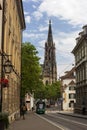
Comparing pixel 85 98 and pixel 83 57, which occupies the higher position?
pixel 83 57

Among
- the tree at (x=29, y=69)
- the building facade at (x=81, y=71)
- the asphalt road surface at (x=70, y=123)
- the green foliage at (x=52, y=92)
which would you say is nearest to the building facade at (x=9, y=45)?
the asphalt road surface at (x=70, y=123)

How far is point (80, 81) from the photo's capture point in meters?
75.9

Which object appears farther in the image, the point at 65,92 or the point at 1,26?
the point at 65,92

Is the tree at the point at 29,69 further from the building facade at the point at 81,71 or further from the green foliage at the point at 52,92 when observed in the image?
the green foliage at the point at 52,92

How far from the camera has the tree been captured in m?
71.8

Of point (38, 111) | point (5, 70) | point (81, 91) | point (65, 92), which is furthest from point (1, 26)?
point (65, 92)

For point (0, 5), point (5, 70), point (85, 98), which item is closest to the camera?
point (5, 70)

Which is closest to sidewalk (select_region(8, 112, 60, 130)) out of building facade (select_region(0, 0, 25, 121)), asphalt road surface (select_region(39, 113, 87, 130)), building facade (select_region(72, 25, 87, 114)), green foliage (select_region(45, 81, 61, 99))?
asphalt road surface (select_region(39, 113, 87, 130))

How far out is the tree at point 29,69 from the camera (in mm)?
71769

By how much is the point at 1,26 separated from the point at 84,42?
45.7m

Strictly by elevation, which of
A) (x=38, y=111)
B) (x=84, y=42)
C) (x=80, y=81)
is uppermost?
(x=84, y=42)

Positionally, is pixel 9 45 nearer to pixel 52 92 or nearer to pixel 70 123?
pixel 70 123

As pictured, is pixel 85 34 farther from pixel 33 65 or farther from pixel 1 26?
pixel 1 26

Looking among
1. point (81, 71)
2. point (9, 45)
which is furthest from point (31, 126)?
point (81, 71)
